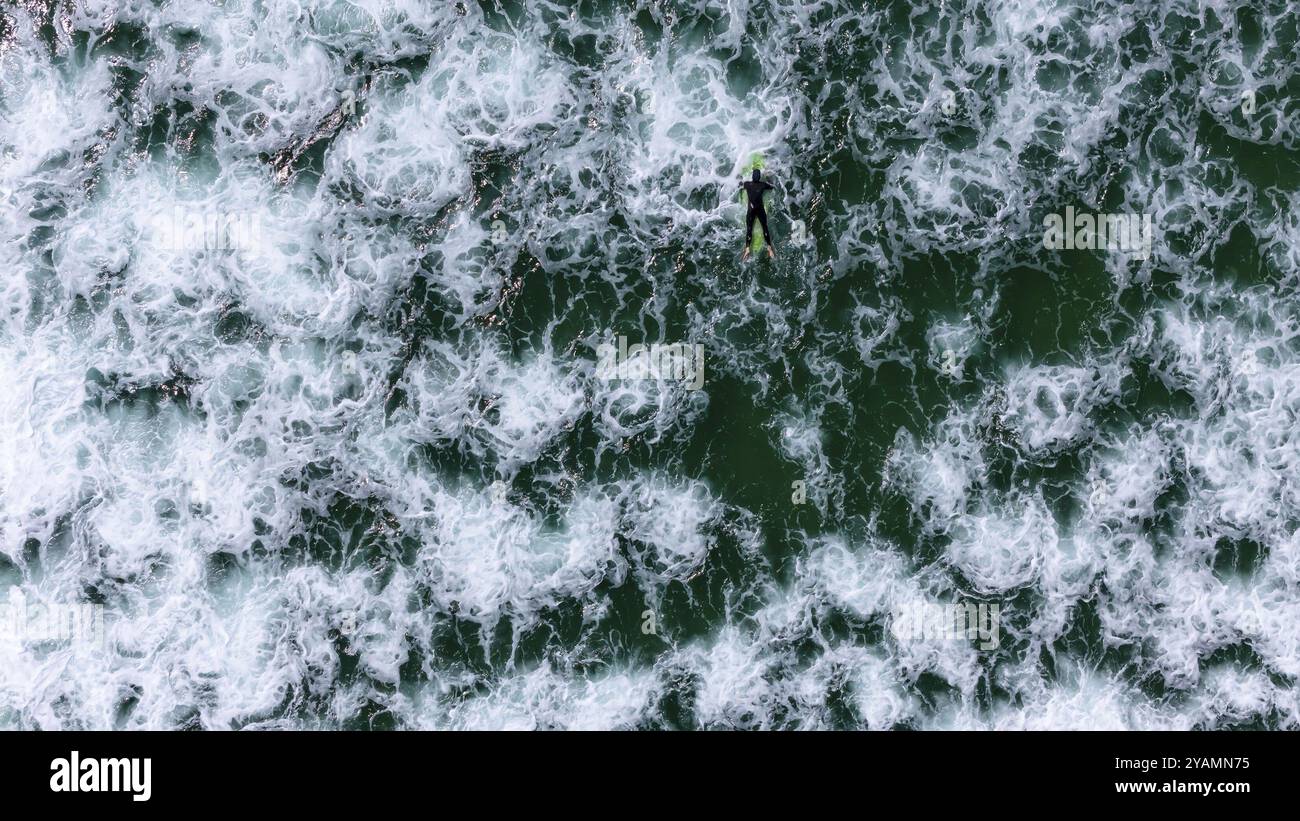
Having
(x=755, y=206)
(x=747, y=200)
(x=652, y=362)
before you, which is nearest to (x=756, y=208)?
(x=755, y=206)

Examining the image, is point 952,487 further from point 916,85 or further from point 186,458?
point 186,458

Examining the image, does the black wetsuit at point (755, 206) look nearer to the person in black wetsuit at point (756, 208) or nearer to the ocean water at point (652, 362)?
the person in black wetsuit at point (756, 208)

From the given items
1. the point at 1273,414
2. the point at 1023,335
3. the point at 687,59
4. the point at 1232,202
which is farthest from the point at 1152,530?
the point at 687,59

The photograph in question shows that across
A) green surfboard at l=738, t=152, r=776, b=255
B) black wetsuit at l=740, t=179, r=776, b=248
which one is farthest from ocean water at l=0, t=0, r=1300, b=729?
black wetsuit at l=740, t=179, r=776, b=248

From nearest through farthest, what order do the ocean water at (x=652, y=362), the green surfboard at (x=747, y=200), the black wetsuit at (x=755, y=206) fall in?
the black wetsuit at (x=755, y=206) < the green surfboard at (x=747, y=200) < the ocean water at (x=652, y=362)

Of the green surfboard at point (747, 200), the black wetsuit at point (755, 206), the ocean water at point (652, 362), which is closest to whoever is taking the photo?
the black wetsuit at point (755, 206)

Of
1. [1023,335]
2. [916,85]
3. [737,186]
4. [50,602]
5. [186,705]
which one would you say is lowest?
[186,705]

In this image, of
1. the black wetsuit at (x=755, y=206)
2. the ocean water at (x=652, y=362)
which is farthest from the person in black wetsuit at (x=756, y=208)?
the ocean water at (x=652, y=362)

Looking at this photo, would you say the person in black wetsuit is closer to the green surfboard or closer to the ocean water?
the green surfboard
